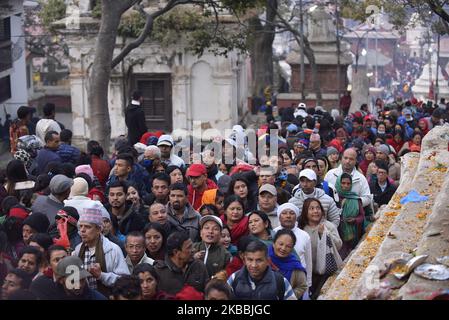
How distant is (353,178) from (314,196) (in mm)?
1454

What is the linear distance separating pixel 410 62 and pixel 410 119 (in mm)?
53662

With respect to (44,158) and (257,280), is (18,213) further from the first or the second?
(44,158)

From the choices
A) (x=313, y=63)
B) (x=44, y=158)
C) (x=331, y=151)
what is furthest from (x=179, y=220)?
(x=313, y=63)

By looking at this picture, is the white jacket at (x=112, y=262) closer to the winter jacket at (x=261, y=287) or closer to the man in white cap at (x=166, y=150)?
the winter jacket at (x=261, y=287)

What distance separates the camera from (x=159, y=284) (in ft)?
26.0

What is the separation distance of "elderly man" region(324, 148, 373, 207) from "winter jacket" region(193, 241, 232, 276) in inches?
140

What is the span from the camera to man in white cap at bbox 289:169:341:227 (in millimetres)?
10789

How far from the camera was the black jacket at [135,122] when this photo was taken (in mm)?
17203

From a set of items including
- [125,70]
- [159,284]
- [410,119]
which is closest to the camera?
[159,284]

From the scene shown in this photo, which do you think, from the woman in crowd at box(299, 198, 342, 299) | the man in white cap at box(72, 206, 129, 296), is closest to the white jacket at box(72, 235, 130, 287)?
the man in white cap at box(72, 206, 129, 296)

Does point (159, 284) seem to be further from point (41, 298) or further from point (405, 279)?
point (405, 279)

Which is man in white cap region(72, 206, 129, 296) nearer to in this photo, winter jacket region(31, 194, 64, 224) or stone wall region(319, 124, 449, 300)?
winter jacket region(31, 194, 64, 224)
